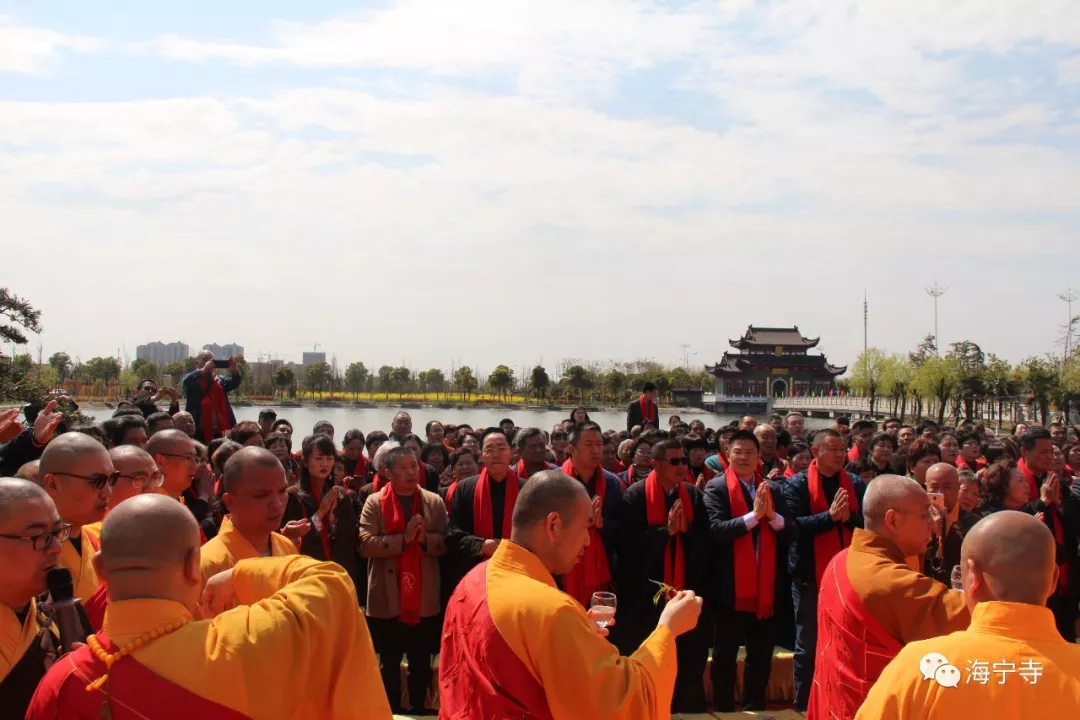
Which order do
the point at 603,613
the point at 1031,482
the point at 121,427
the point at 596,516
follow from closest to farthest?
the point at 603,613, the point at 596,516, the point at 121,427, the point at 1031,482

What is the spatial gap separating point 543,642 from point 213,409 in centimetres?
785

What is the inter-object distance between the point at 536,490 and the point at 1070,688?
1.60 m

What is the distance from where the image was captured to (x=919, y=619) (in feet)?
10.3

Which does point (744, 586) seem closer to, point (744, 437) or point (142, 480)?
point (744, 437)

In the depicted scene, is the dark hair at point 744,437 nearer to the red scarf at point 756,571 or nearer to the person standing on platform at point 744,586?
the person standing on platform at point 744,586

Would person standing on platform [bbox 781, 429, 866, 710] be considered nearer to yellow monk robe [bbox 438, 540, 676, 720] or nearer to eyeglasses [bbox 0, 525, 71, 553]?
yellow monk robe [bbox 438, 540, 676, 720]

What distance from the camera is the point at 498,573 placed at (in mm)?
2842

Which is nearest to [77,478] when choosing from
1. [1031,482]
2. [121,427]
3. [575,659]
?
[575,659]

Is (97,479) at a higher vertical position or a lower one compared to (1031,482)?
higher

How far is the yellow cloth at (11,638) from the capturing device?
95.5 inches

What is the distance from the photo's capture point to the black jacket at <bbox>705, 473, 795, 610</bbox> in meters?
6.04

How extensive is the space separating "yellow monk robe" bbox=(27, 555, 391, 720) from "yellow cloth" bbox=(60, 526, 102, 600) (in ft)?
3.93

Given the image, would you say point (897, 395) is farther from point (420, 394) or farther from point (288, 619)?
point (288, 619)

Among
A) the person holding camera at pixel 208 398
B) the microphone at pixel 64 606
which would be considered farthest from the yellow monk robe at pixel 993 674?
the person holding camera at pixel 208 398
